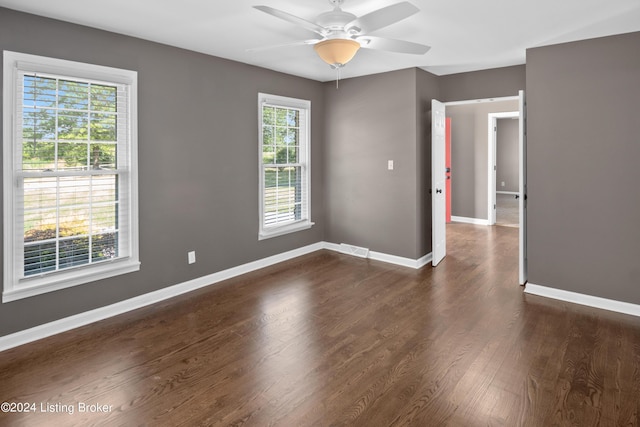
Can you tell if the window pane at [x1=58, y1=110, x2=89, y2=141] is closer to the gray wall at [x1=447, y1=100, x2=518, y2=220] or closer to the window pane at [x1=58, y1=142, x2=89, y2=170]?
the window pane at [x1=58, y1=142, x2=89, y2=170]

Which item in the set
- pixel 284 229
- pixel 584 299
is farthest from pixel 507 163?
pixel 284 229

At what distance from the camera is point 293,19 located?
7.57 feet

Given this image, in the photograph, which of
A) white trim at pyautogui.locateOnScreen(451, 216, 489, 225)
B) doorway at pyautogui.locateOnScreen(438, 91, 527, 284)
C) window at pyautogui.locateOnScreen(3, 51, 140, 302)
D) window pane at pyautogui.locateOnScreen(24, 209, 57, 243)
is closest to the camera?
window at pyautogui.locateOnScreen(3, 51, 140, 302)

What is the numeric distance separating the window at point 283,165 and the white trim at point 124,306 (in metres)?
0.43

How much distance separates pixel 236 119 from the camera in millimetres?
4477

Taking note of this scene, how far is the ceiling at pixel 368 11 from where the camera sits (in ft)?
9.09

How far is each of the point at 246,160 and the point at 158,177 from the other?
114cm

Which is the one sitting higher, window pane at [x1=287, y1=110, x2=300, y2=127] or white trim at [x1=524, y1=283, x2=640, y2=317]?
window pane at [x1=287, y1=110, x2=300, y2=127]

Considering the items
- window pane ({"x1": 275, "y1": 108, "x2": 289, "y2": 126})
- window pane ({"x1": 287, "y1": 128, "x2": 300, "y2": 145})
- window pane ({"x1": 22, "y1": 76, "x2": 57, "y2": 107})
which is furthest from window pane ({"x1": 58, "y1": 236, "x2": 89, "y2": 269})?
window pane ({"x1": 287, "y1": 128, "x2": 300, "y2": 145})

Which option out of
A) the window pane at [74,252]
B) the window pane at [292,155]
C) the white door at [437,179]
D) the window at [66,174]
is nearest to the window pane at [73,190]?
the window at [66,174]

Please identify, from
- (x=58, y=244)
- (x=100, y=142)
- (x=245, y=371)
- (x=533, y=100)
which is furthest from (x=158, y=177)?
(x=533, y=100)

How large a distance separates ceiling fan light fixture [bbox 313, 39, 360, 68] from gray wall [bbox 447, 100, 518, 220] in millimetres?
5973

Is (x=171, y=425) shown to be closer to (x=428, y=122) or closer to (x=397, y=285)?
(x=397, y=285)

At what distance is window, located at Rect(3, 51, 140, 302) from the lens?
288 centimetres
